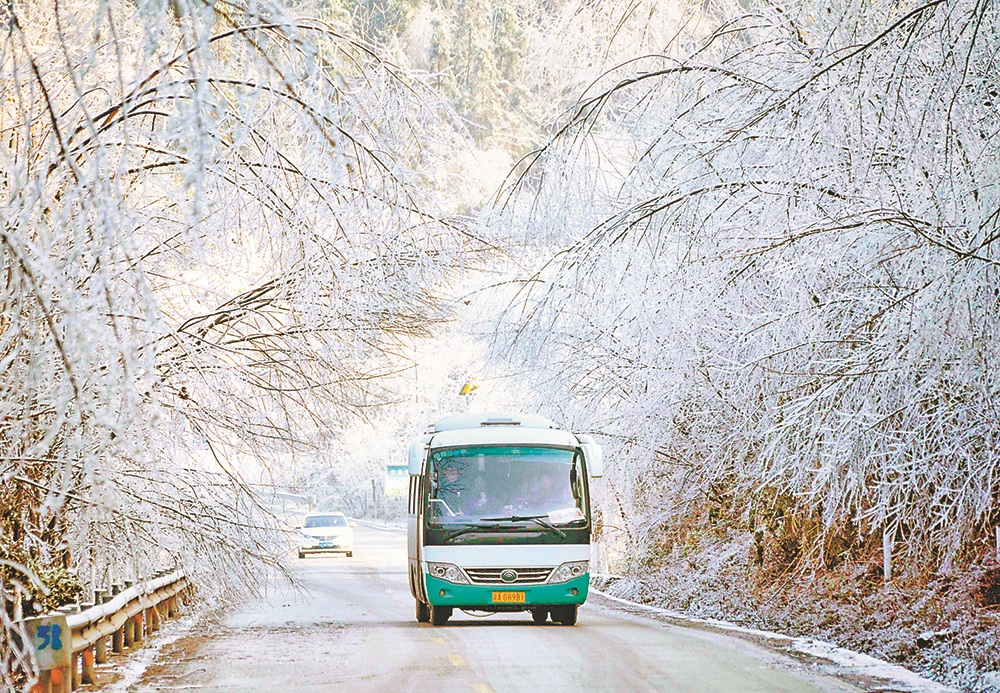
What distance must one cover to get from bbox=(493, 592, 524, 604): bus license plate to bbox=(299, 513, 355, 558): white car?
27687mm

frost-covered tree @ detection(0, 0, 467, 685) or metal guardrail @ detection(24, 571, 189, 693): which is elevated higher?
frost-covered tree @ detection(0, 0, 467, 685)

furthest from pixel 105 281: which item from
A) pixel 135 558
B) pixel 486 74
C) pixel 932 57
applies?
pixel 486 74

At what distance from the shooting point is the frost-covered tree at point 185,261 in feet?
14.0

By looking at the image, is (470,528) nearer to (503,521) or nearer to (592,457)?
(503,521)

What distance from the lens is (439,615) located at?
19.9 m

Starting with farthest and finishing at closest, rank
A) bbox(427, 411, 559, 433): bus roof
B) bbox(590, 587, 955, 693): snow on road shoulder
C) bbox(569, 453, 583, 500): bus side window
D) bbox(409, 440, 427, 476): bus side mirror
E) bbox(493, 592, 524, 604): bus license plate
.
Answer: bbox(427, 411, 559, 433): bus roof, bbox(409, 440, 427, 476): bus side mirror, bbox(569, 453, 583, 500): bus side window, bbox(493, 592, 524, 604): bus license plate, bbox(590, 587, 955, 693): snow on road shoulder

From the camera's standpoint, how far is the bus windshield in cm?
1981

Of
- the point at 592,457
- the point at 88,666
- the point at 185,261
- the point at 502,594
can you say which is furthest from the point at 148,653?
the point at 185,261

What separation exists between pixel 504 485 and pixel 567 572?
1.55 meters

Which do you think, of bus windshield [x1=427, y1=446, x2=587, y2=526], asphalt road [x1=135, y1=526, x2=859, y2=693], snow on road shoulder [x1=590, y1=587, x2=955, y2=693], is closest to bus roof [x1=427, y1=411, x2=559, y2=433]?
bus windshield [x1=427, y1=446, x2=587, y2=526]

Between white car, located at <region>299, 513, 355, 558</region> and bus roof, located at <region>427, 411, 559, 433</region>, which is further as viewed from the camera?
white car, located at <region>299, 513, 355, 558</region>

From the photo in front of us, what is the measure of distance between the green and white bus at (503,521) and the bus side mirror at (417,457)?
0.01m

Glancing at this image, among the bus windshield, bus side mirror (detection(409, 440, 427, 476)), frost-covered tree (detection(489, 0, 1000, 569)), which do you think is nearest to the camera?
frost-covered tree (detection(489, 0, 1000, 569))

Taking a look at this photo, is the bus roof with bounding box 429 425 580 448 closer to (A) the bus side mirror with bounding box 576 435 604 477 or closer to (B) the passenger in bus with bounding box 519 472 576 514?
(A) the bus side mirror with bounding box 576 435 604 477
